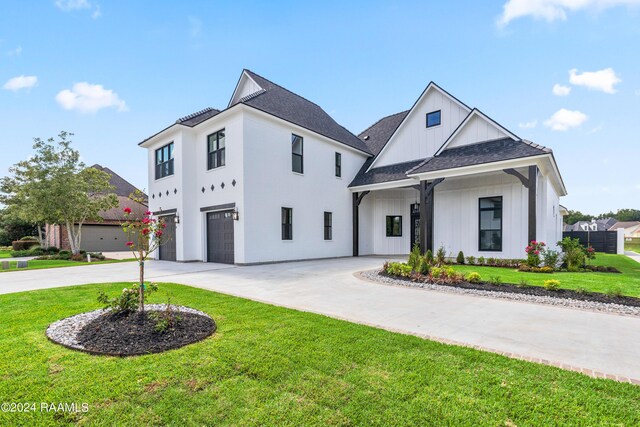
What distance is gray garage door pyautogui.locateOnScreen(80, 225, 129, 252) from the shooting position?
23094 mm

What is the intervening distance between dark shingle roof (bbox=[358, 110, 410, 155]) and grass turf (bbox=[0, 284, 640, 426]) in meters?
16.5

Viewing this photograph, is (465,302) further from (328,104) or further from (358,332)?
(328,104)

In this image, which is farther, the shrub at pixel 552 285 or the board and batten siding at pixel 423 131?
the board and batten siding at pixel 423 131

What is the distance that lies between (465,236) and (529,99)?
596 cm

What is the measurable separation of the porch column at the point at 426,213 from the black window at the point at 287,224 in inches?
223

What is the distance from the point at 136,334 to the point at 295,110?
13359 mm

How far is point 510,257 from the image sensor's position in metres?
12.1

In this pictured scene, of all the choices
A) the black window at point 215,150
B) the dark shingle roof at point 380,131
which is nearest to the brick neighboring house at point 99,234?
the black window at point 215,150

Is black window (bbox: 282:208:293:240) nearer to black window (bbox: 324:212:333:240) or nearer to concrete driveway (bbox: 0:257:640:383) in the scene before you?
black window (bbox: 324:212:333:240)

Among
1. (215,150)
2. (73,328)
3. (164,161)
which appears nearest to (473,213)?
(215,150)

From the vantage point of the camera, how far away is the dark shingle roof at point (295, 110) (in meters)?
13.4

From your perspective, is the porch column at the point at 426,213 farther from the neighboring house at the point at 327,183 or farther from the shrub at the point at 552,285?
the shrub at the point at 552,285

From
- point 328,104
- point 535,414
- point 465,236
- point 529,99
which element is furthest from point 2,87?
point 529,99

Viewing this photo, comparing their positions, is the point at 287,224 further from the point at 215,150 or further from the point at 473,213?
the point at 473,213
